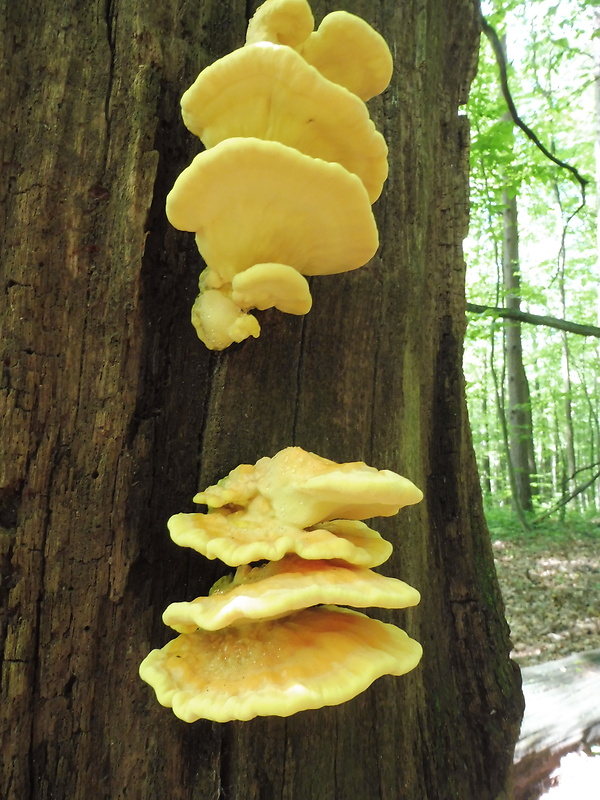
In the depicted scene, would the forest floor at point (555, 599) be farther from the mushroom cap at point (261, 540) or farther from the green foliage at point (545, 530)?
the mushroom cap at point (261, 540)

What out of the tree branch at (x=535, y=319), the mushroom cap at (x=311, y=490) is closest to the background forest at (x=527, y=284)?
the tree branch at (x=535, y=319)

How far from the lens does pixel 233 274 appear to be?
74.7 inches

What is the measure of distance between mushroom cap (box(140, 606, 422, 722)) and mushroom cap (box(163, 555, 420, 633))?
106 mm

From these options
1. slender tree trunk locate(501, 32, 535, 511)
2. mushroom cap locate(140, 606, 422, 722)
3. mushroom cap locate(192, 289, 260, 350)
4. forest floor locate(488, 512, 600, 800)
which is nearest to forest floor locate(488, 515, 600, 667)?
forest floor locate(488, 512, 600, 800)

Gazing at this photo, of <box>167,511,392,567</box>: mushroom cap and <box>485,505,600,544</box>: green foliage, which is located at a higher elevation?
<box>167,511,392,567</box>: mushroom cap

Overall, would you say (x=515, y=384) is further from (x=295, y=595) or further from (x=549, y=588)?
(x=295, y=595)

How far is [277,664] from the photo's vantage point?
1374 mm

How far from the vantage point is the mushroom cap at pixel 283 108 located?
149 centimetres

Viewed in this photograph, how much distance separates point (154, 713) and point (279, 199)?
5.49 feet

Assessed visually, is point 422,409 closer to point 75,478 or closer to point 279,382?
point 279,382

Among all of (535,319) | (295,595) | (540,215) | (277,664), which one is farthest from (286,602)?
(540,215)

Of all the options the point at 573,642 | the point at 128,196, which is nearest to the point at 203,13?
the point at 128,196

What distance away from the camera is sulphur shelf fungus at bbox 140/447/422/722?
1257mm

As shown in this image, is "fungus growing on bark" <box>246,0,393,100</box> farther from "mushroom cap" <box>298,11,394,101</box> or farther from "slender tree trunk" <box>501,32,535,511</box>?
"slender tree trunk" <box>501,32,535,511</box>
